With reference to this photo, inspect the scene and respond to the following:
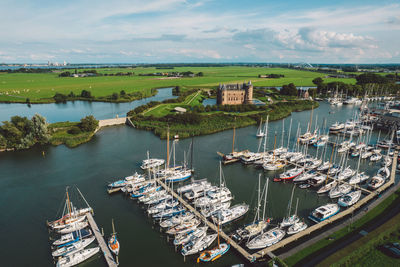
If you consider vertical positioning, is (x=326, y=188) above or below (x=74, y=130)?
below

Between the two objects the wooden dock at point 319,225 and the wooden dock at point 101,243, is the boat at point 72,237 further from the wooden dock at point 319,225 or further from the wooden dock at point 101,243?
the wooden dock at point 319,225

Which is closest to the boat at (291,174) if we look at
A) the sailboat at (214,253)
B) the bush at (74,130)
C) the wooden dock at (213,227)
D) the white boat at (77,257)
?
the wooden dock at (213,227)

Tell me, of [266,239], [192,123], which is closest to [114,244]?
[266,239]

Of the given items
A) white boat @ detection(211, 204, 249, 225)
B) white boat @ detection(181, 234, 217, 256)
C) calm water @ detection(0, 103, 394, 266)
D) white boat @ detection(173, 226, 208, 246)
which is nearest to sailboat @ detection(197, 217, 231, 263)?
calm water @ detection(0, 103, 394, 266)

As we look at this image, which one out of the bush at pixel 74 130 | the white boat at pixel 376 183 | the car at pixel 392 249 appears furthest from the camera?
the bush at pixel 74 130

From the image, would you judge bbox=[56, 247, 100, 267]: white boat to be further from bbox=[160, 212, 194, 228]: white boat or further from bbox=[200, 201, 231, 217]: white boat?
bbox=[200, 201, 231, 217]: white boat

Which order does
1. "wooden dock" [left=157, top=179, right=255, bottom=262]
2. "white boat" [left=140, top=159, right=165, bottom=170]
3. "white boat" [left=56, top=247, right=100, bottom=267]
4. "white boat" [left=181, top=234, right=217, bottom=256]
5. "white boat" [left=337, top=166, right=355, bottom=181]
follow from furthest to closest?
"white boat" [left=140, top=159, right=165, bottom=170]
"white boat" [left=337, top=166, right=355, bottom=181]
"white boat" [left=181, top=234, right=217, bottom=256]
"wooden dock" [left=157, top=179, right=255, bottom=262]
"white boat" [left=56, top=247, right=100, bottom=267]

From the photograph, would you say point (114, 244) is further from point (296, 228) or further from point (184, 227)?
point (296, 228)
